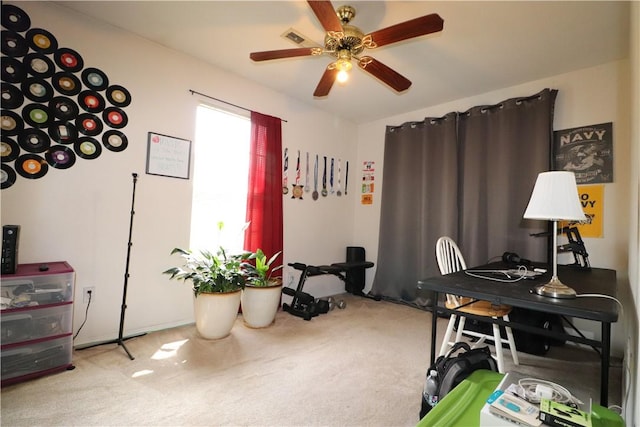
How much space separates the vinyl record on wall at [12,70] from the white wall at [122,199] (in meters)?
0.31

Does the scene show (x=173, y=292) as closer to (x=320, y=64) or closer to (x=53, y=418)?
(x=53, y=418)

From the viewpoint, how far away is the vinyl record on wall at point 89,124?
217 centimetres

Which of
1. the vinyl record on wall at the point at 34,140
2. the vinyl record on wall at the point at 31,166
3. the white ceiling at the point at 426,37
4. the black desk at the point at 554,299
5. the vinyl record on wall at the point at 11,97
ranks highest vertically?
the white ceiling at the point at 426,37

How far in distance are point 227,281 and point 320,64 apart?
6.66 ft

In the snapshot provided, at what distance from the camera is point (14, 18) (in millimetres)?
1929

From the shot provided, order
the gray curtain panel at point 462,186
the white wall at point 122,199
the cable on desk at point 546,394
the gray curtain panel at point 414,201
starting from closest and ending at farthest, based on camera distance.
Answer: the cable on desk at point 546,394, the white wall at point 122,199, the gray curtain panel at point 462,186, the gray curtain panel at point 414,201

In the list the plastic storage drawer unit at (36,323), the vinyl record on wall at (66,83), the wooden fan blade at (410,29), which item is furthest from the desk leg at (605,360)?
the vinyl record on wall at (66,83)

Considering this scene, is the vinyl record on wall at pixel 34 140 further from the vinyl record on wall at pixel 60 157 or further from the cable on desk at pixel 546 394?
the cable on desk at pixel 546 394

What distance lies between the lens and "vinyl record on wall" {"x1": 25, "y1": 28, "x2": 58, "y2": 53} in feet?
6.51

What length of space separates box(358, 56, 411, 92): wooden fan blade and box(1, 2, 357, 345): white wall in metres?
1.52

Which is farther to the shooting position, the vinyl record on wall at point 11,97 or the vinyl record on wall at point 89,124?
the vinyl record on wall at point 89,124

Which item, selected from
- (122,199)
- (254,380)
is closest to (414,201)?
(254,380)

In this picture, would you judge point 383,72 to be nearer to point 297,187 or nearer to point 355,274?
point 297,187

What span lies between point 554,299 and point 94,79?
309 cm
